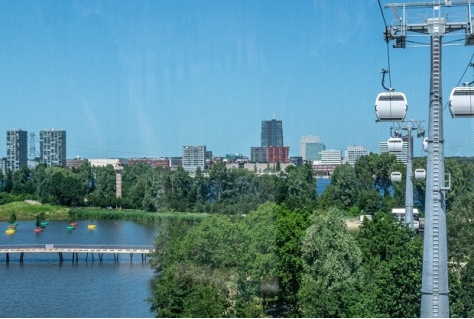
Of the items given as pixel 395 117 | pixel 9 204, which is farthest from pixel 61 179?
pixel 395 117

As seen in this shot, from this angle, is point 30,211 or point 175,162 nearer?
point 175,162

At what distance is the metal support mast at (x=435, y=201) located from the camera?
1843 millimetres

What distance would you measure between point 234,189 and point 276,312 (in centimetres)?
312

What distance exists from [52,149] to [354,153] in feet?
15.9

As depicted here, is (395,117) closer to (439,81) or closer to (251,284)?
(439,81)

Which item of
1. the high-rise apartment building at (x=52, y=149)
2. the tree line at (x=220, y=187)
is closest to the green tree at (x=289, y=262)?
the tree line at (x=220, y=187)

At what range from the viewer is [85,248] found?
899 cm

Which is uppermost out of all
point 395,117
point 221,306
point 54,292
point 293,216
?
point 395,117

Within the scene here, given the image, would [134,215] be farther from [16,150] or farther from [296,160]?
[16,150]

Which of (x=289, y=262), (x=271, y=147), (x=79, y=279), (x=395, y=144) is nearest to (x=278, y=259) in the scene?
(x=289, y=262)

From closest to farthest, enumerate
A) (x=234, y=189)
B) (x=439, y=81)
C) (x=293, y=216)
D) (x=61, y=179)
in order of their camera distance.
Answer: (x=439, y=81), (x=293, y=216), (x=234, y=189), (x=61, y=179)

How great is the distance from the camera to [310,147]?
625cm

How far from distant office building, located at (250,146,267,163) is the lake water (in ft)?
4.84

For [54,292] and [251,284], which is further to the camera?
[54,292]
